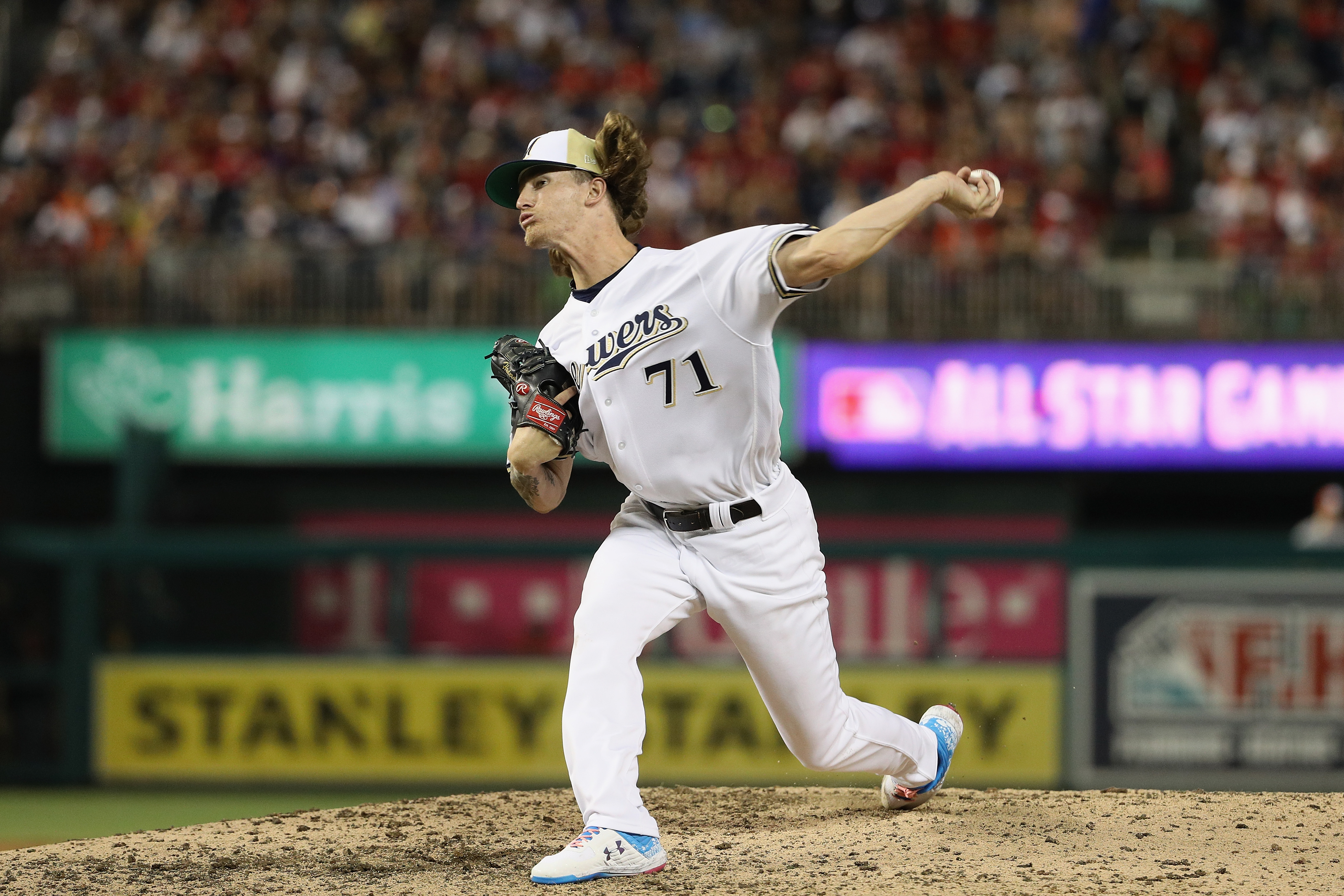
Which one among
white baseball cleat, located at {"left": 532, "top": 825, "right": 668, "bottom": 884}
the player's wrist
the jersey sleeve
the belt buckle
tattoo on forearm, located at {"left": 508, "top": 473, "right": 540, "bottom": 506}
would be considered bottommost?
white baseball cleat, located at {"left": 532, "top": 825, "right": 668, "bottom": 884}

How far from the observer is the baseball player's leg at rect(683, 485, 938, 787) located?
165 inches

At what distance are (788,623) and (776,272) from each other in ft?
3.21

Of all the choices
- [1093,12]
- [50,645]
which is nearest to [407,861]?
[50,645]

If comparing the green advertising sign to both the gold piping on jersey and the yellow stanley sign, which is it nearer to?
the yellow stanley sign

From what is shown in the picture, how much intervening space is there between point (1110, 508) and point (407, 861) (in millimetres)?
9607

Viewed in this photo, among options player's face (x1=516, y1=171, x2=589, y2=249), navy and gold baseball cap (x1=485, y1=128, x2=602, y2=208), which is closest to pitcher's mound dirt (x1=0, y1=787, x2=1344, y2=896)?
player's face (x1=516, y1=171, x2=589, y2=249)

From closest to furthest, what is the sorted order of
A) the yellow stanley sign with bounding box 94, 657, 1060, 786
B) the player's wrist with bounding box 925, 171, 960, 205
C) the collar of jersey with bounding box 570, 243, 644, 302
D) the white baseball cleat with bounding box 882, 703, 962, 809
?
the player's wrist with bounding box 925, 171, 960, 205
the collar of jersey with bounding box 570, 243, 644, 302
the white baseball cleat with bounding box 882, 703, 962, 809
the yellow stanley sign with bounding box 94, 657, 1060, 786

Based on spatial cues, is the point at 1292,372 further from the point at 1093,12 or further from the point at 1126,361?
the point at 1093,12

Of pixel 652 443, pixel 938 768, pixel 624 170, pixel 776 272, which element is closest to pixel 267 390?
pixel 938 768

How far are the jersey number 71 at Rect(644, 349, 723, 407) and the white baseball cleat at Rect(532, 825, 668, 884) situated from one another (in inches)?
44.1

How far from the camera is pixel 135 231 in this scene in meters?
12.8

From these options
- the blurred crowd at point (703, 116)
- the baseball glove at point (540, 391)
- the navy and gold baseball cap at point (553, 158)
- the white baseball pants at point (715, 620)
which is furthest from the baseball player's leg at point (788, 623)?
the blurred crowd at point (703, 116)

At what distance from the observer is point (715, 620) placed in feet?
14.0

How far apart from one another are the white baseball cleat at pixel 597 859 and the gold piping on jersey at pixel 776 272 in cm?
144
